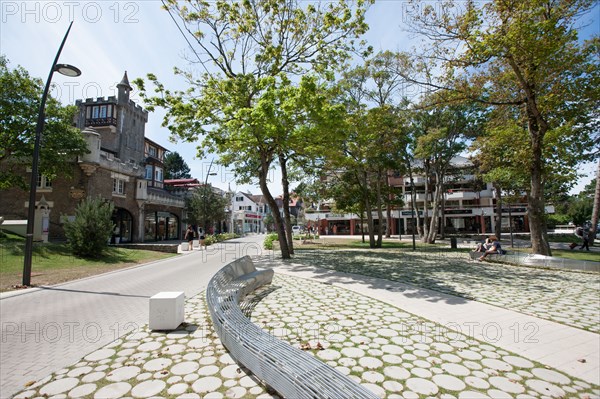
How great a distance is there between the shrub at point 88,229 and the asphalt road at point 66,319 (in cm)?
518

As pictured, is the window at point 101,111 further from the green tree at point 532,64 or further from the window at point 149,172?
the green tree at point 532,64

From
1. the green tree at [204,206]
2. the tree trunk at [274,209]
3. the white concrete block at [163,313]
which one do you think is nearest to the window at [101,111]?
the green tree at [204,206]

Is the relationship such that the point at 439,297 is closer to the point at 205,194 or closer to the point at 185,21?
the point at 185,21

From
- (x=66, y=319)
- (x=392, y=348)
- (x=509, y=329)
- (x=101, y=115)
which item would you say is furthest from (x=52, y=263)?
(x=101, y=115)

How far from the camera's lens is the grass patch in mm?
9992

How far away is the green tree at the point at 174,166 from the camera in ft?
217

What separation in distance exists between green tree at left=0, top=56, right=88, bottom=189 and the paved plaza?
55.9ft

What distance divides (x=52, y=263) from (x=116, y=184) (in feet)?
47.6

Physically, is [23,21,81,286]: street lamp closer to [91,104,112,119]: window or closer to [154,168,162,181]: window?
[91,104,112,119]: window

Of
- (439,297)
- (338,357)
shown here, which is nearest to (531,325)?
(439,297)

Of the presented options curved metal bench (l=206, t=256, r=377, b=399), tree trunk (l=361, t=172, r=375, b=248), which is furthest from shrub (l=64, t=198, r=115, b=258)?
tree trunk (l=361, t=172, r=375, b=248)

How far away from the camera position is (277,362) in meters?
3.11

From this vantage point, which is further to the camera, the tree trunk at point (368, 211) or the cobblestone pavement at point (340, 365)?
the tree trunk at point (368, 211)

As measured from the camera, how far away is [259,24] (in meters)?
13.9
